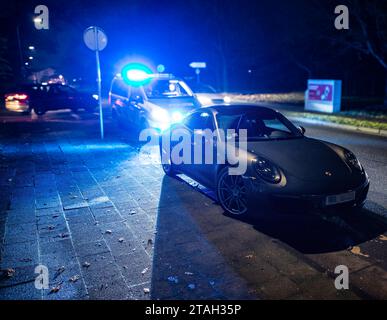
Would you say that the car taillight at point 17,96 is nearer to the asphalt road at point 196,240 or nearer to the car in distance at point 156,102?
the car in distance at point 156,102

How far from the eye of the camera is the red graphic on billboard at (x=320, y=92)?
1719cm

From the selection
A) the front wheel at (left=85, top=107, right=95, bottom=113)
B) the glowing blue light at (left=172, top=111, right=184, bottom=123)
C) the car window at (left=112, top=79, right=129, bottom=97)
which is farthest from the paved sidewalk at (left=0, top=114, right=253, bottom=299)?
the front wheel at (left=85, top=107, right=95, bottom=113)

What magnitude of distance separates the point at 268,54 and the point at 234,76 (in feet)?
21.2

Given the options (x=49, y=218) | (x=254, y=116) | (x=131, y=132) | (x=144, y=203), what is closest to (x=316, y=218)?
(x=254, y=116)

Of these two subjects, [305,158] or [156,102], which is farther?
[156,102]

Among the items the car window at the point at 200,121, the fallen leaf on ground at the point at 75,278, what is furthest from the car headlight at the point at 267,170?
the fallen leaf on ground at the point at 75,278

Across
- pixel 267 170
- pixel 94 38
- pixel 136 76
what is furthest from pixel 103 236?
pixel 136 76

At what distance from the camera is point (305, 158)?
4.69 metres

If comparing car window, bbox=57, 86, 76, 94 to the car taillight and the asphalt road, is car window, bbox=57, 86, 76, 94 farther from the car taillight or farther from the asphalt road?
the asphalt road

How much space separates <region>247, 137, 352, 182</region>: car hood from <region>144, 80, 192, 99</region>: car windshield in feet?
21.5

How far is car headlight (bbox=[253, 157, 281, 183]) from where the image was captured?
4.34 metres

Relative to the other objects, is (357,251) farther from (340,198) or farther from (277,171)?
(277,171)

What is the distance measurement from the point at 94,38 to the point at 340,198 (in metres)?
8.01

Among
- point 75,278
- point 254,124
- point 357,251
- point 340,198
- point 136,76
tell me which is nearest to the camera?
point 75,278
